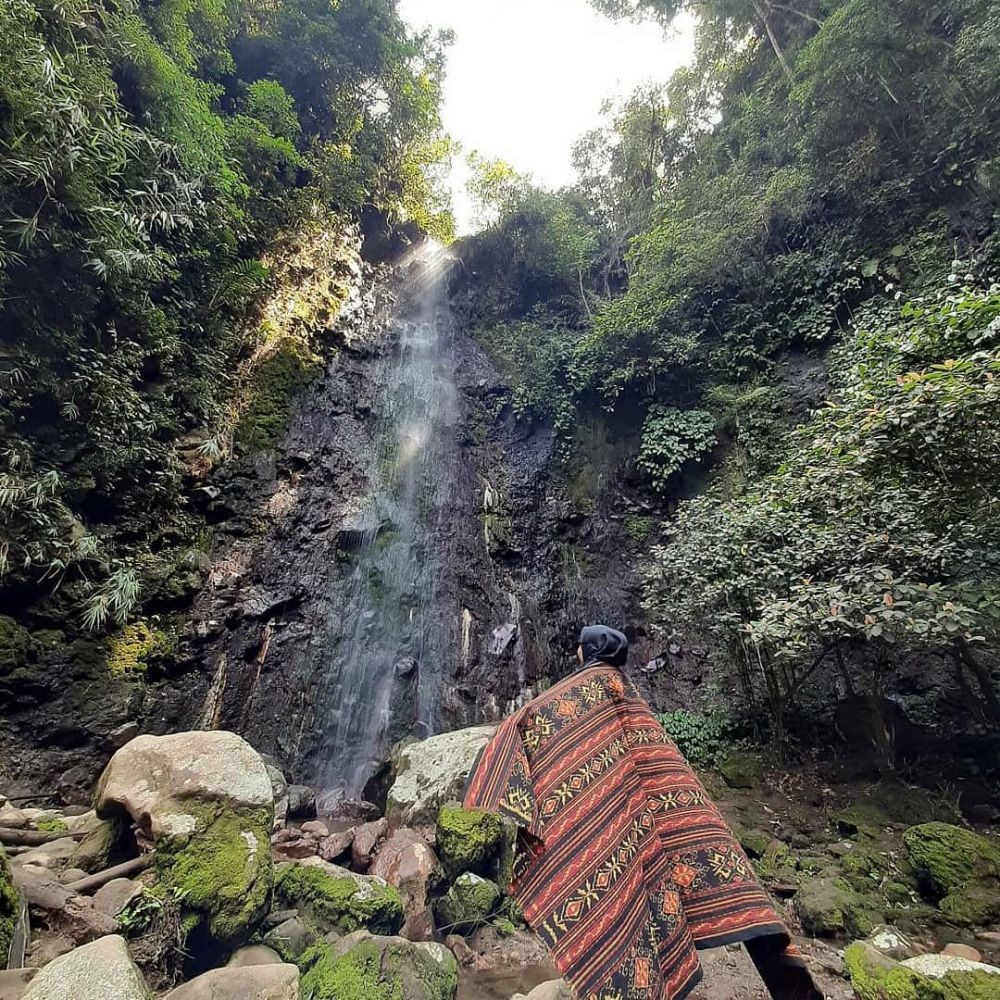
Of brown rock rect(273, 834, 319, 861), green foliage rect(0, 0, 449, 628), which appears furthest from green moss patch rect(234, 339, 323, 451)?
brown rock rect(273, 834, 319, 861)

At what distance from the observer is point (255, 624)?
20.3 feet

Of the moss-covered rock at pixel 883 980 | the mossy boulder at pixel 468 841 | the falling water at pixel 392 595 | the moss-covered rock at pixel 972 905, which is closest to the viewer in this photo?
the moss-covered rock at pixel 883 980

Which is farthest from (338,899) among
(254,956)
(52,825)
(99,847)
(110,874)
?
(52,825)

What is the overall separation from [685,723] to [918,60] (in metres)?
9.64

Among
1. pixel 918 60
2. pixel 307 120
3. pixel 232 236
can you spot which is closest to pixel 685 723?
pixel 232 236

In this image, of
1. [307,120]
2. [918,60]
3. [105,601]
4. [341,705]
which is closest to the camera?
[105,601]

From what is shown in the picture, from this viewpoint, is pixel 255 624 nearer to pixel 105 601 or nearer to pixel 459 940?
pixel 105 601

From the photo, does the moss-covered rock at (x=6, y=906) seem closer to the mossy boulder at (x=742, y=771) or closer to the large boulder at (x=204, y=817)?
the large boulder at (x=204, y=817)

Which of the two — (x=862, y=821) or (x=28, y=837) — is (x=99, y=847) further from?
(x=862, y=821)

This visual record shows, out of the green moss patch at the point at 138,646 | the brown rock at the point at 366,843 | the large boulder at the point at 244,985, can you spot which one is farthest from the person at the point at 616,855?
the green moss patch at the point at 138,646

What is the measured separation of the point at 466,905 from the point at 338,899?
861 millimetres

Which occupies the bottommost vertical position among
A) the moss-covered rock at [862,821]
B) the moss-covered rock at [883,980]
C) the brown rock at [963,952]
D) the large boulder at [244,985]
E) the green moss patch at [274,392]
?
the moss-covered rock at [862,821]

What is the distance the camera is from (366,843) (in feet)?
13.0

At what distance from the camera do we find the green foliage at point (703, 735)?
18.1 ft
